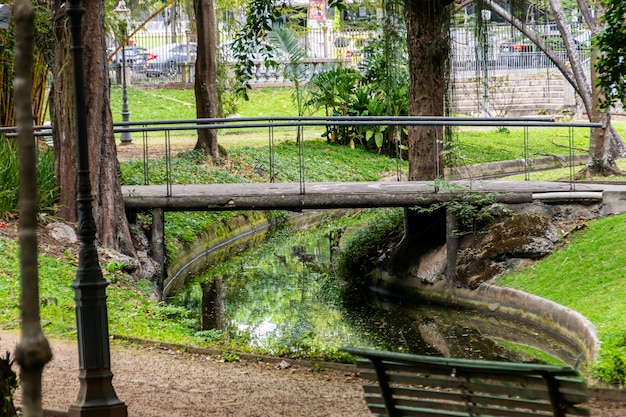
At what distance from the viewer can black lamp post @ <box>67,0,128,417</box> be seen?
25.5ft

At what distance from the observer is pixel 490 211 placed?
16.4 metres

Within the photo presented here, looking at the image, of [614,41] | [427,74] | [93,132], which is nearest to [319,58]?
[427,74]

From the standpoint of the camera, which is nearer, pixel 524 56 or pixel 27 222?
pixel 27 222

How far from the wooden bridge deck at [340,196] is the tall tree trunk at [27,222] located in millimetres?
12198

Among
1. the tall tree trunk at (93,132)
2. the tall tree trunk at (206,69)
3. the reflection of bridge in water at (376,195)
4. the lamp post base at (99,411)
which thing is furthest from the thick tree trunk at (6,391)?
the tall tree trunk at (206,69)

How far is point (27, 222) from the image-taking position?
13.2 feet

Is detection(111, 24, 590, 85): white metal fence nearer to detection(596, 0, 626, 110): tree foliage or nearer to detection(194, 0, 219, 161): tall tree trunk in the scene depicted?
detection(194, 0, 219, 161): tall tree trunk

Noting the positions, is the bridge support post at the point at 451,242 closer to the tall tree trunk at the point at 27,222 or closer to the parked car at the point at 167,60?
the tall tree trunk at the point at 27,222

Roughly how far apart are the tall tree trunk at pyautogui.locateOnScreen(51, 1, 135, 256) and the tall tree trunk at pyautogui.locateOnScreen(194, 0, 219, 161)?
834 centimetres

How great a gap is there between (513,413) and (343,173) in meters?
21.7

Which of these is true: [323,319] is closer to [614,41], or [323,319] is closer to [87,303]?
[614,41]

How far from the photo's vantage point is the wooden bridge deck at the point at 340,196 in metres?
16.3

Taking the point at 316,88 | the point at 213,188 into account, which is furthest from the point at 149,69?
the point at 213,188

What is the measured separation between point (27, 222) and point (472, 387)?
2.92 m
